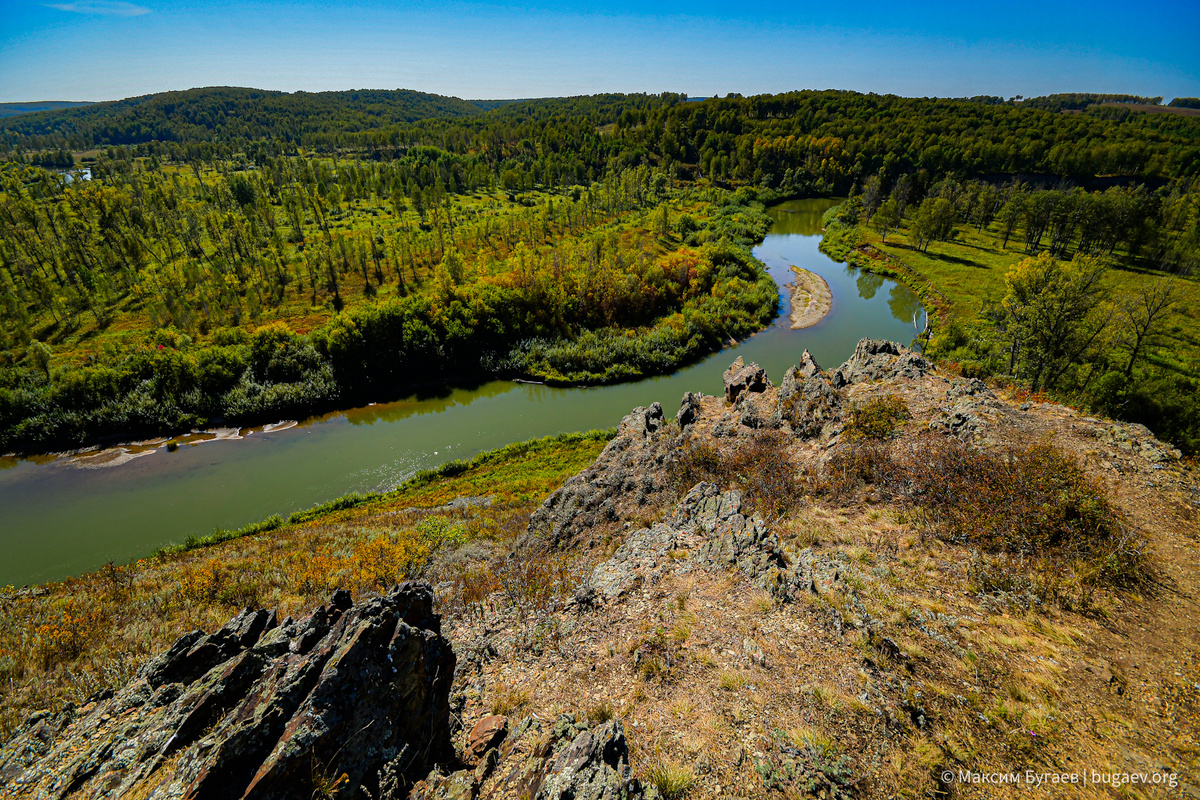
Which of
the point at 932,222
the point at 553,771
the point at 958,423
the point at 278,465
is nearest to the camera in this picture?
the point at 553,771

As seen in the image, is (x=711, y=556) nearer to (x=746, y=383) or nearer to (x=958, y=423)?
(x=958, y=423)

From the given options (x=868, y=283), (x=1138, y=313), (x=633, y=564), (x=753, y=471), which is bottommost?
(x=633, y=564)

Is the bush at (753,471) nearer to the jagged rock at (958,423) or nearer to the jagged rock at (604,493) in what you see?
the jagged rock at (604,493)

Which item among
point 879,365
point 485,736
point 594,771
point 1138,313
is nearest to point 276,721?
point 485,736

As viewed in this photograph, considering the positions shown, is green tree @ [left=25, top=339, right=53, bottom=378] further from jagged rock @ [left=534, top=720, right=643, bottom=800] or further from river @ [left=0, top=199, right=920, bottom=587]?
jagged rock @ [left=534, top=720, right=643, bottom=800]

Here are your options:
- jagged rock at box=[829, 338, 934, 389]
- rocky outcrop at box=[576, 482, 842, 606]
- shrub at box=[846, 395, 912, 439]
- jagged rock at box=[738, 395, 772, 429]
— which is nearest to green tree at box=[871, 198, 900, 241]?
jagged rock at box=[829, 338, 934, 389]

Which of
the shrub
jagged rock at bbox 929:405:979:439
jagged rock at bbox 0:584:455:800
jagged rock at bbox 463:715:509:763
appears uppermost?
jagged rock at bbox 929:405:979:439
